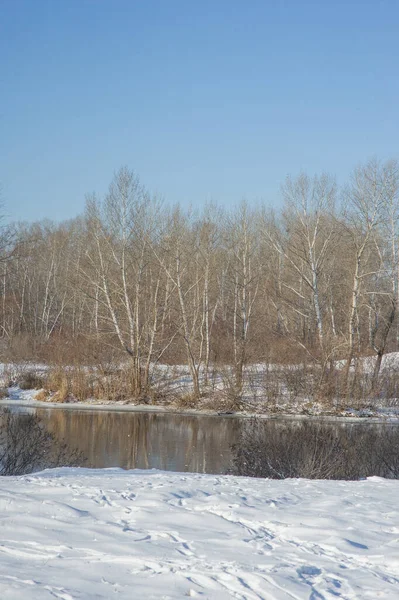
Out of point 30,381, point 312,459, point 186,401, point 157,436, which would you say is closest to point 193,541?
point 312,459

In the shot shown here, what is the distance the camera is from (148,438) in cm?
2045

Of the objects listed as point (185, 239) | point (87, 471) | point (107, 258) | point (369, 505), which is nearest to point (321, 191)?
point (185, 239)

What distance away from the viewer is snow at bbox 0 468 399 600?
16.3ft

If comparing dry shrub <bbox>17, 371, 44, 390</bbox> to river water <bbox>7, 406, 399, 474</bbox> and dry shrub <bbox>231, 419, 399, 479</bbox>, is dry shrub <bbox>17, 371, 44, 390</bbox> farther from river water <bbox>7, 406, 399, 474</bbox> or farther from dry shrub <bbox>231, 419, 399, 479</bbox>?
dry shrub <bbox>231, 419, 399, 479</bbox>

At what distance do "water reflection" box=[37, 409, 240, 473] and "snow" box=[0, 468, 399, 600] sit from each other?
6643mm

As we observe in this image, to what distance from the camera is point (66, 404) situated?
1121 inches

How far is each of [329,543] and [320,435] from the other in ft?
32.9

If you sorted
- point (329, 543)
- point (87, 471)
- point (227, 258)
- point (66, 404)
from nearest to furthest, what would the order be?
point (329, 543), point (87, 471), point (66, 404), point (227, 258)

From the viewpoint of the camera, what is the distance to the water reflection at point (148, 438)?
1630cm

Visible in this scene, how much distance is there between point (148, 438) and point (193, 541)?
14.5 meters

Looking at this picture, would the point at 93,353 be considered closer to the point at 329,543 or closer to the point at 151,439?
the point at 151,439

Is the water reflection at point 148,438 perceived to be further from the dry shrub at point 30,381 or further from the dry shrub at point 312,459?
the dry shrub at point 30,381

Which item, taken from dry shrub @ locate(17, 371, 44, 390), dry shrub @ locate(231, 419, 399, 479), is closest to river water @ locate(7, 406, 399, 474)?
Result: dry shrub @ locate(231, 419, 399, 479)

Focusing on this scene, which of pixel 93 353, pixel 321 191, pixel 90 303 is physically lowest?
pixel 93 353
